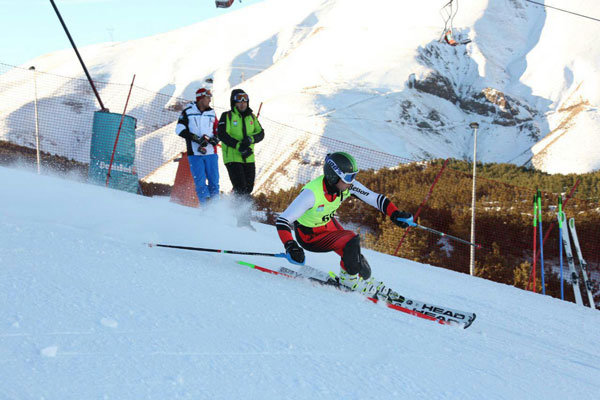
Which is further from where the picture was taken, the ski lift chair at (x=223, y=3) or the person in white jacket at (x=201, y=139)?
the ski lift chair at (x=223, y=3)

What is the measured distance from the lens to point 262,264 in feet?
17.6

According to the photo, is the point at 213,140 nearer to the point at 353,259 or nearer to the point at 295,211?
the point at 295,211

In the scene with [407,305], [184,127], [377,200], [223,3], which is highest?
[223,3]

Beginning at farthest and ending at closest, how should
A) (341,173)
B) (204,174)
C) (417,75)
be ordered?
(417,75), (204,174), (341,173)

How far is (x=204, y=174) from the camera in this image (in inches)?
299

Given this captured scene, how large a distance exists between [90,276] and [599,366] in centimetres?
367

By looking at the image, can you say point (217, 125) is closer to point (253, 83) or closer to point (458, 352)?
point (458, 352)

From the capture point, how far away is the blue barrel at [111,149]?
37.1 feet

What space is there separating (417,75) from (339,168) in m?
83.9

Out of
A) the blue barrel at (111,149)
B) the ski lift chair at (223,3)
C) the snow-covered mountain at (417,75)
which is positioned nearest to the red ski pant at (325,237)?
the blue barrel at (111,149)

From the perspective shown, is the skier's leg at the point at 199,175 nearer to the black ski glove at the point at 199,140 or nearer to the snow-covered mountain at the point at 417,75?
the black ski glove at the point at 199,140

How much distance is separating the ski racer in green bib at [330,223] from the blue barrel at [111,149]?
24.4 ft

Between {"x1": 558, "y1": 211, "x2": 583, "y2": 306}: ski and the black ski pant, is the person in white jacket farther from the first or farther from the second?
{"x1": 558, "y1": 211, "x2": 583, "y2": 306}: ski

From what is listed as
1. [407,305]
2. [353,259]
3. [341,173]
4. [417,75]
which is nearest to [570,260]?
[407,305]
